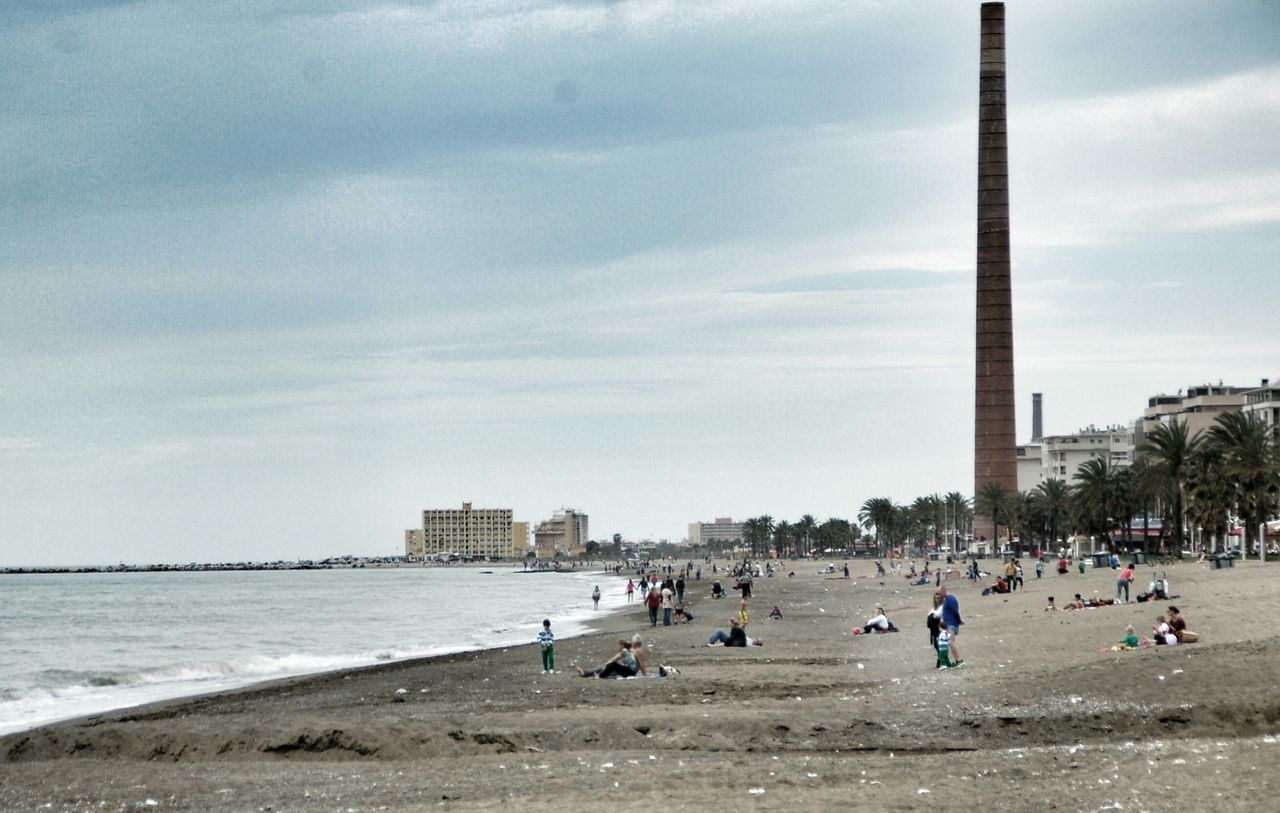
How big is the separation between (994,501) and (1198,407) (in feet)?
168

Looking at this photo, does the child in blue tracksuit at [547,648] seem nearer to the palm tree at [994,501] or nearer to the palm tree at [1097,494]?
the palm tree at [1097,494]

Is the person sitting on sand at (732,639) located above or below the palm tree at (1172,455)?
below

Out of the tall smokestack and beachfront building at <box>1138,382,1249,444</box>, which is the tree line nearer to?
the tall smokestack

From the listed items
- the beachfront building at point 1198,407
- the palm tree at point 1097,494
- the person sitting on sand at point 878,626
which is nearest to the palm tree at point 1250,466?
the palm tree at point 1097,494

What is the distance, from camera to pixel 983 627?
3516 centimetres

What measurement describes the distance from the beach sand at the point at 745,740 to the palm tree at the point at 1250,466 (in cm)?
3751

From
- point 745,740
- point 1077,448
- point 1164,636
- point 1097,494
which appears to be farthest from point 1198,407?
point 745,740

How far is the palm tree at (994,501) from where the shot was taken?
108769mm

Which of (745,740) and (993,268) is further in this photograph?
(993,268)

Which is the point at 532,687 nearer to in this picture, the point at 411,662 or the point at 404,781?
the point at 404,781

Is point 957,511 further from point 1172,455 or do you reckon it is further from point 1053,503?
point 1172,455

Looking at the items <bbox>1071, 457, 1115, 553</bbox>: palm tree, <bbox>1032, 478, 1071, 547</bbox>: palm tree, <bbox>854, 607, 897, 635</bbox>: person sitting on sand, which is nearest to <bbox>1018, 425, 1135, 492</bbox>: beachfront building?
<bbox>1032, 478, 1071, 547</bbox>: palm tree

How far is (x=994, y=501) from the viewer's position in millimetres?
109688

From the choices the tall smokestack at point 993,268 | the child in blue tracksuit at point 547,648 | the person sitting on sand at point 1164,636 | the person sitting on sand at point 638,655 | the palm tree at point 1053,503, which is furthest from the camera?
the palm tree at point 1053,503
